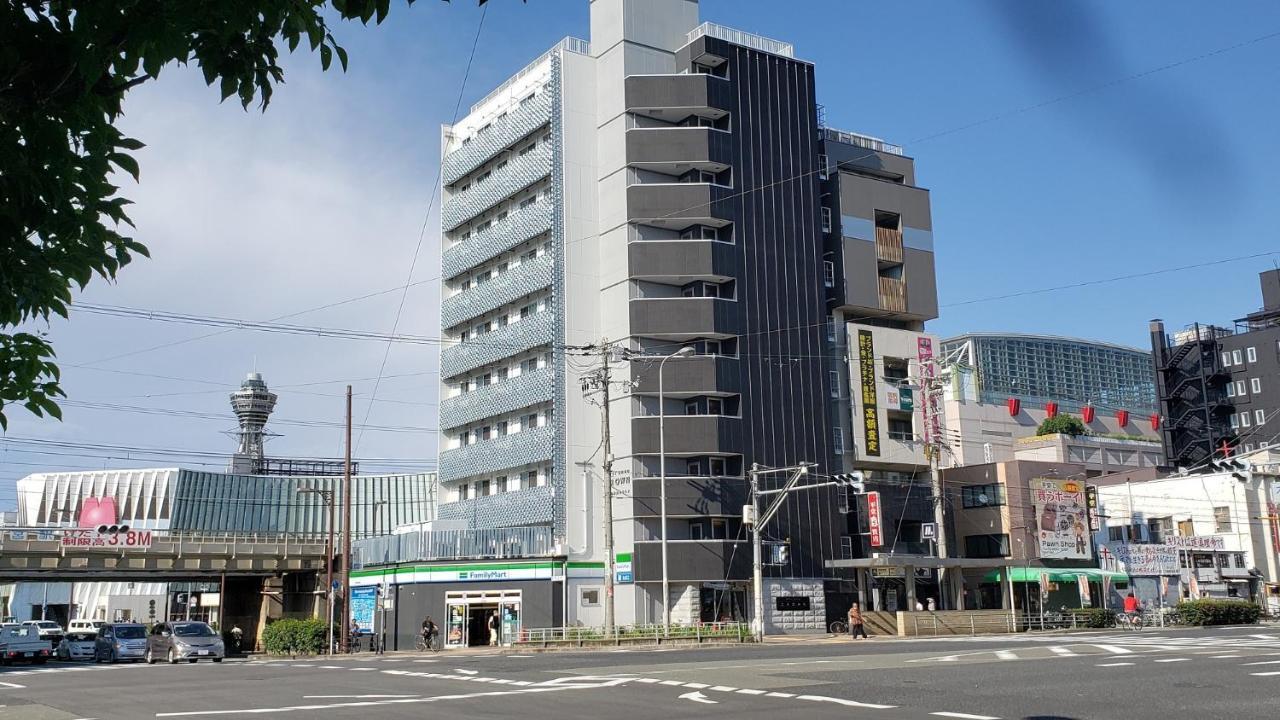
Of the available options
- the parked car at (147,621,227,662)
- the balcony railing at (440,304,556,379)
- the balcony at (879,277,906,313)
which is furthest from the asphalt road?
the balcony at (879,277,906,313)

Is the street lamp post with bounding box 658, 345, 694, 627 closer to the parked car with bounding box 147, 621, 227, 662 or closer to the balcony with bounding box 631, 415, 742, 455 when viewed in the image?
the balcony with bounding box 631, 415, 742, 455

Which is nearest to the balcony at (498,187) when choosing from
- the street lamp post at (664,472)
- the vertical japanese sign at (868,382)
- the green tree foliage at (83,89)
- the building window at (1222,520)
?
the street lamp post at (664,472)

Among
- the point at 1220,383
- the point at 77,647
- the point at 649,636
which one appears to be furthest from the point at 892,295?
the point at 1220,383

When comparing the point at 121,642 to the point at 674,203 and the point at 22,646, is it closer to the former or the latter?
the point at 22,646

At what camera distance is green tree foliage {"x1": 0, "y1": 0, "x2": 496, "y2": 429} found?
476 centimetres

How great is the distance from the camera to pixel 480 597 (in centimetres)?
5594

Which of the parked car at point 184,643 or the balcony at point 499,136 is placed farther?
the balcony at point 499,136

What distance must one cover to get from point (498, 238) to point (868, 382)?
23081 millimetres

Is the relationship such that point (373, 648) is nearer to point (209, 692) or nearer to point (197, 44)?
point (209, 692)

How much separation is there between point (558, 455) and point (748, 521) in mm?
13900

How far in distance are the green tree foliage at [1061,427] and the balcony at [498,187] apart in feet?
195

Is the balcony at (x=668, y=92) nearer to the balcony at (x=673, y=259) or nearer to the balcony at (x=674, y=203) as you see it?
the balcony at (x=674, y=203)

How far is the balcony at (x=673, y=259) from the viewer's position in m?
59.3

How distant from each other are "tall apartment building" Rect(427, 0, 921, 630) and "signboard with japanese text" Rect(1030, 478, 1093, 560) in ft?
37.4
